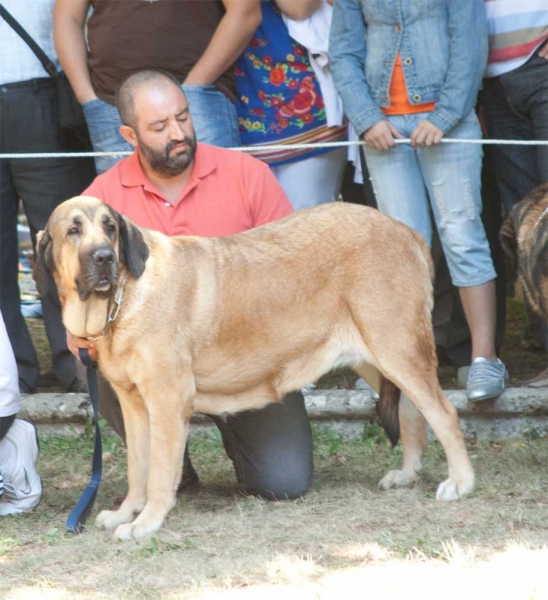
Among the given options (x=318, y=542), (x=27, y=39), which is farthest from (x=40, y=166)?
(x=318, y=542)

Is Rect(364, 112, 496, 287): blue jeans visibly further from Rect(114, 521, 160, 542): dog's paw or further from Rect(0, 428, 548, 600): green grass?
Rect(114, 521, 160, 542): dog's paw

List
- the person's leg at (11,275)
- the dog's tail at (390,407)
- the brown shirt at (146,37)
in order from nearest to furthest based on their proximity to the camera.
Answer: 1. the dog's tail at (390,407)
2. the brown shirt at (146,37)
3. the person's leg at (11,275)

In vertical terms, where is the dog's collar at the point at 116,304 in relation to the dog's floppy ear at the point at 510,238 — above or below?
above

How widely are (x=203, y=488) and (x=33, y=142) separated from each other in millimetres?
2313

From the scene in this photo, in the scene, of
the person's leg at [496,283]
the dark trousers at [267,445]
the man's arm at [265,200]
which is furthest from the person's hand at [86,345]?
the person's leg at [496,283]

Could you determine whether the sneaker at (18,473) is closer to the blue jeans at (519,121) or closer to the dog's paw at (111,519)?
the dog's paw at (111,519)

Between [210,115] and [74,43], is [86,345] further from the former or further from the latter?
[74,43]

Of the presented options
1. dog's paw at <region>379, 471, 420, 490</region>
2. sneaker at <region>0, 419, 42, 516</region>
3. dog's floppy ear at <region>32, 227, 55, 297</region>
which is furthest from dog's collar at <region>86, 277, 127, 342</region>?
dog's paw at <region>379, 471, 420, 490</region>

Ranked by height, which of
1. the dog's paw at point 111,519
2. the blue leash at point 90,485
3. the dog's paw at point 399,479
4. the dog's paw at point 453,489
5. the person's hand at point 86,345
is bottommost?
the dog's paw at point 399,479

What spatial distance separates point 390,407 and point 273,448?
1.95ft

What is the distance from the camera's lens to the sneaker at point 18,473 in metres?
4.78

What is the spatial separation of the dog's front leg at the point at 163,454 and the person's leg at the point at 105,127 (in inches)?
75.6

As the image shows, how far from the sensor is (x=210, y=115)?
570 centimetres

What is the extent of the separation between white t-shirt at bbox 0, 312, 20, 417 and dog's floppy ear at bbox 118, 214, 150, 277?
2.73 feet
